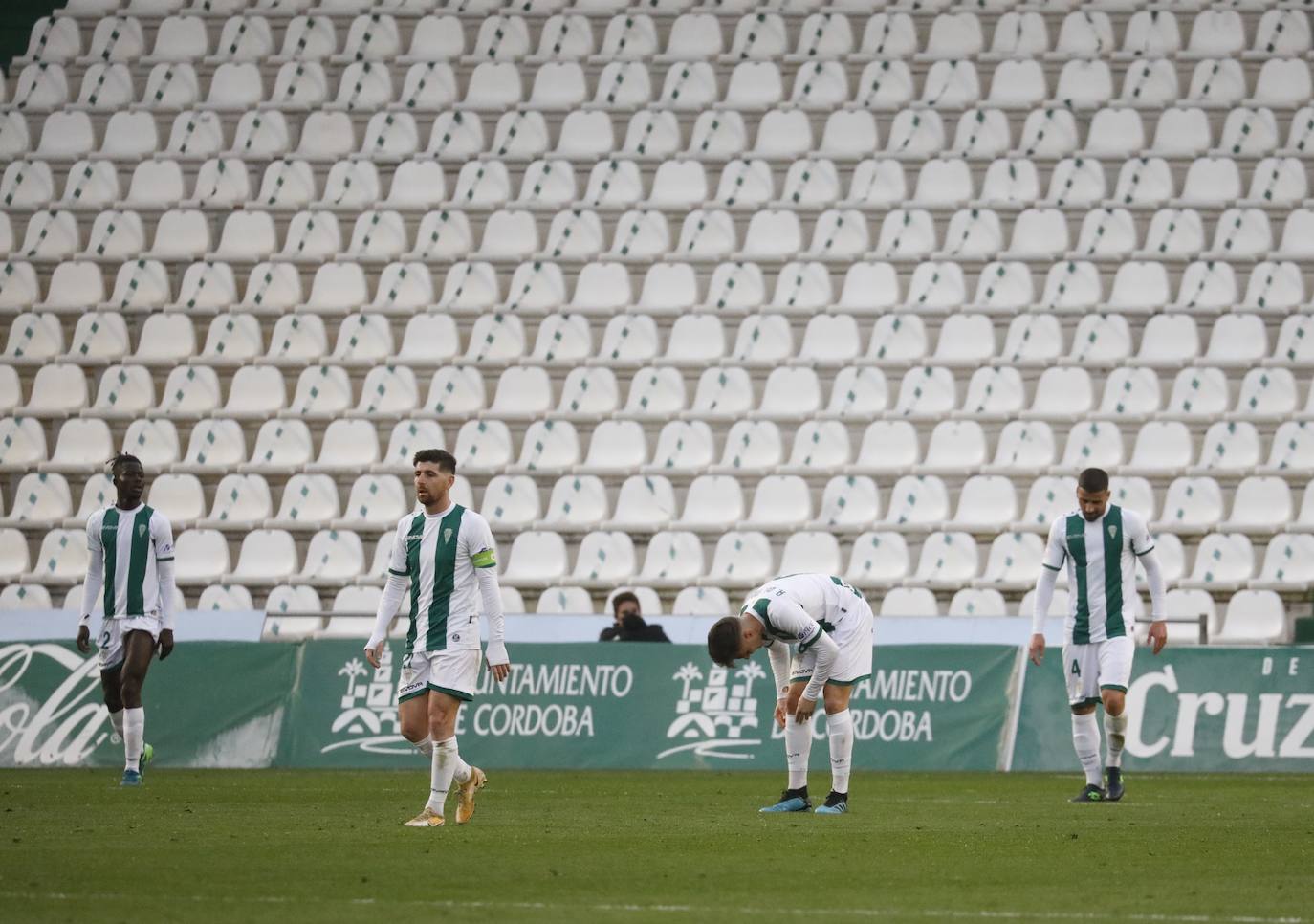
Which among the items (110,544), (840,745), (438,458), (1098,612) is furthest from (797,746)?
(110,544)

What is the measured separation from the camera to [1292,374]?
23500 millimetres

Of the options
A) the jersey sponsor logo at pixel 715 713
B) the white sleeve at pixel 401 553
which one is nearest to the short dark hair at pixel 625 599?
the jersey sponsor logo at pixel 715 713

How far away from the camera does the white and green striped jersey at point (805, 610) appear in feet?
37.0

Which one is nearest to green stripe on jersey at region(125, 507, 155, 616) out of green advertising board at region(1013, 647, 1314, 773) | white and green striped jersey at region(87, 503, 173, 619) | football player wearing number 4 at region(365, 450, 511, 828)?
white and green striped jersey at region(87, 503, 173, 619)

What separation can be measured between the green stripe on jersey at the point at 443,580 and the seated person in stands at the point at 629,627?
821cm

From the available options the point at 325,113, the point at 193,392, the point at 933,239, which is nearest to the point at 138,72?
the point at 325,113

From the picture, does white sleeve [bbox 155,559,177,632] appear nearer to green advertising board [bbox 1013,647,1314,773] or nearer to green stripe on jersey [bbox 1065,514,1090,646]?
green stripe on jersey [bbox 1065,514,1090,646]

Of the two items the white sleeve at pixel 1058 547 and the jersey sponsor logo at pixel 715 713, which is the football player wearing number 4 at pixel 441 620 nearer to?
the white sleeve at pixel 1058 547

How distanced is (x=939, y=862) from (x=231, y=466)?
53.2ft

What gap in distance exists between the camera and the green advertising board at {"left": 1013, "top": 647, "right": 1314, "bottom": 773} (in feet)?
57.3

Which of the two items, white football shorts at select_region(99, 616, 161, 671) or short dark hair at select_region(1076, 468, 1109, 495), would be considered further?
white football shorts at select_region(99, 616, 161, 671)

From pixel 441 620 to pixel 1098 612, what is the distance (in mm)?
5296

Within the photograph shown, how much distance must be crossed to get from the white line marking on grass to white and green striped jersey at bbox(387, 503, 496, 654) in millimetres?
3526

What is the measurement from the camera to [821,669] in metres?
11.8
